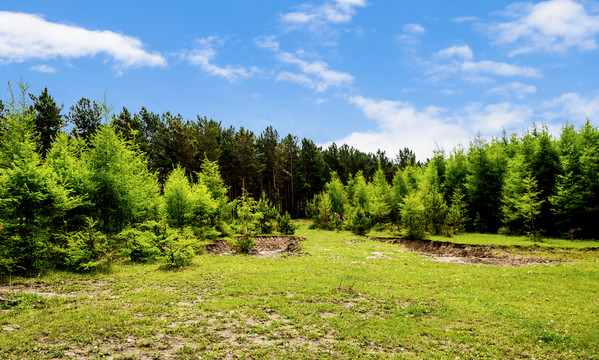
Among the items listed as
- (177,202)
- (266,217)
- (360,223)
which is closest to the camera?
(177,202)

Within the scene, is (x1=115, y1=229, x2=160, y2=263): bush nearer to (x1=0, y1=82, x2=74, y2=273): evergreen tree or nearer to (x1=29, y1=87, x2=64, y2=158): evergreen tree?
(x1=0, y1=82, x2=74, y2=273): evergreen tree

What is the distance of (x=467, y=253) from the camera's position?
1114 inches

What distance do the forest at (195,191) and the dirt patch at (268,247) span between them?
2132 millimetres

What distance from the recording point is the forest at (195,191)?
18.7 meters

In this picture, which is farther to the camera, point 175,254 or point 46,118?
point 46,118

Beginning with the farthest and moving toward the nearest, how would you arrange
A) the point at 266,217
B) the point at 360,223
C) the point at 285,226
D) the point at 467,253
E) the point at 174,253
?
the point at 266,217
the point at 285,226
the point at 360,223
the point at 467,253
the point at 174,253

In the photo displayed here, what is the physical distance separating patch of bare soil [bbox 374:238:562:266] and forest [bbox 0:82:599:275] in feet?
10.3

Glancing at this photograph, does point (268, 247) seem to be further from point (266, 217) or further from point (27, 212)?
point (27, 212)

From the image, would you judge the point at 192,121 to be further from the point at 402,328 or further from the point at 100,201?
the point at 402,328

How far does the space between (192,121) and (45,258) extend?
A: 59.0 metres

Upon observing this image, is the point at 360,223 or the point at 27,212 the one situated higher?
the point at 27,212

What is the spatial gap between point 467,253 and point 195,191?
30002 millimetres

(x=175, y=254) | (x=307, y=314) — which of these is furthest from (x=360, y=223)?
(x=307, y=314)

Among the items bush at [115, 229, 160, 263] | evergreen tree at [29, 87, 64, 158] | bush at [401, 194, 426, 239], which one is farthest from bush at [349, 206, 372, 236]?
evergreen tree at [29, 87, 64, 158]
